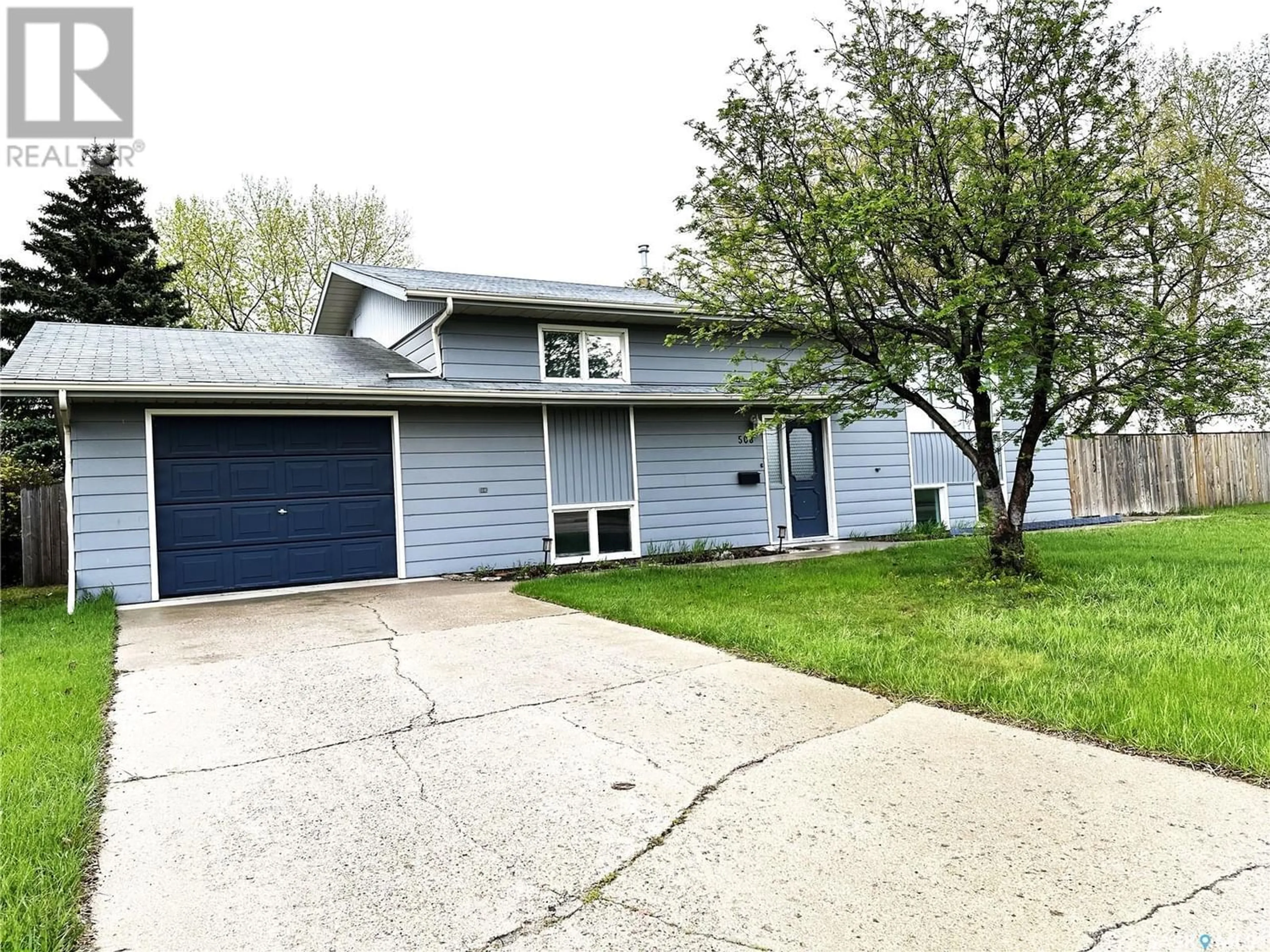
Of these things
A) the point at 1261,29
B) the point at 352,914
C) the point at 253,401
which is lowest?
the point at 352,914

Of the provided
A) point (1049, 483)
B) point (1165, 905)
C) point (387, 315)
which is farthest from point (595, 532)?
point (1049, 483)

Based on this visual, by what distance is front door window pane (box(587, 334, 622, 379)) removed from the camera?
1077 centimetres

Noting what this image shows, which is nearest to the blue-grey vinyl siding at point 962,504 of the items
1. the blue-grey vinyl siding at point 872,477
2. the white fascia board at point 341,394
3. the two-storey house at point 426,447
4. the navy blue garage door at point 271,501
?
the blue-grey vinyl siding at point 872,477

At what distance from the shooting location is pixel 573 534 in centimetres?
1059

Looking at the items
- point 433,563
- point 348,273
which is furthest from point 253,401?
point 348,273

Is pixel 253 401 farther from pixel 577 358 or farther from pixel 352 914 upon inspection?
pixel 352 914

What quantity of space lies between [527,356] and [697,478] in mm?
3106

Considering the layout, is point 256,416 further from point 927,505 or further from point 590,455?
point 927,505

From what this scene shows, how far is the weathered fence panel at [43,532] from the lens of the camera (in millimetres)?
11031

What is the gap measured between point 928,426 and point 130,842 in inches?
508

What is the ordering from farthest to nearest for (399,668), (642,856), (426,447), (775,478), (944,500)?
(944,500) < (775,478) < (426,447) < (399,668) < (642,856)

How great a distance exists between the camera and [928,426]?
43.5 ft

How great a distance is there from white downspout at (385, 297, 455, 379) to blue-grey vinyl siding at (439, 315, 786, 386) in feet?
0.17

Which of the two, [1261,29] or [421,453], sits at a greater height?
[1261,29]
